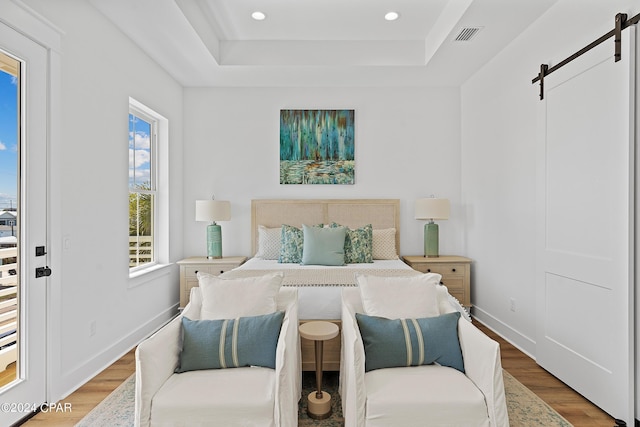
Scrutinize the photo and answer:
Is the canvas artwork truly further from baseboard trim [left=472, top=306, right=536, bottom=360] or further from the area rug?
the area rug

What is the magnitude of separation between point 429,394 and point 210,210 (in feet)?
10.4

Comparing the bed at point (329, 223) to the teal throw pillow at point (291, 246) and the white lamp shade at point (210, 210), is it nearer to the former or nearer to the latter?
the teal throw pillow at point (291, 246)

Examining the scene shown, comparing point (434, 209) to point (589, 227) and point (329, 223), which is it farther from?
point (589, 227)

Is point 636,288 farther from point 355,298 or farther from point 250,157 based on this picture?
point 250,157

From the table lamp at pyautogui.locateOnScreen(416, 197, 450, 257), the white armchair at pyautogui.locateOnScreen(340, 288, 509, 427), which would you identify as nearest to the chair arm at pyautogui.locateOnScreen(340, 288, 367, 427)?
the white armchair at pyautogui.locateOnScreen(340, 288, 509, 427)

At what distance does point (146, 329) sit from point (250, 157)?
2.23m

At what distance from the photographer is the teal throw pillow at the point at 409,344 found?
77.9 inches

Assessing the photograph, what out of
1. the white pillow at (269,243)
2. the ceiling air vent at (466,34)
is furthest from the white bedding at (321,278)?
the ceiling air vent at (466,34)

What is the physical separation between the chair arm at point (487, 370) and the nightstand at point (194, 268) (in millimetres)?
2808

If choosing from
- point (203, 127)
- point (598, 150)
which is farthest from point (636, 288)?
point (203, 127)

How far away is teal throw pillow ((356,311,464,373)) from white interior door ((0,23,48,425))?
1933 millimetres

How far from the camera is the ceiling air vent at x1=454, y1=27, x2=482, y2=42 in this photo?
10.4 feet

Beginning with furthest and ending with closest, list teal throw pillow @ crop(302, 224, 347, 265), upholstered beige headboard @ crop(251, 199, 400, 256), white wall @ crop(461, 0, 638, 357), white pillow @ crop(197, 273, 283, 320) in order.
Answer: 1. upholstered beige headboard @ crop(251, 199, 400, 256)
2. teal throw pillow @ crop(302, 224, 347, 265)
3. white wall @ crop(461, 0, 638, 357)
4. white pillow @ crop(197, 273, 283, 320)

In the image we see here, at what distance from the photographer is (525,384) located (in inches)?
104
